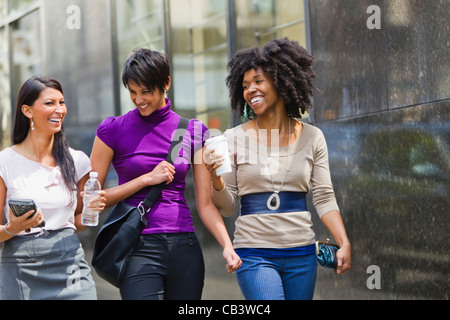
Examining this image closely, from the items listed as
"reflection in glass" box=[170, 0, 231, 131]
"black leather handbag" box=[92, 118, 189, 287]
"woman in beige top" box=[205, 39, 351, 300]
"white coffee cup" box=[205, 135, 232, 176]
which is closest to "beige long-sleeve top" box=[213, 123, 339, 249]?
"woman in beige top" box=[205, 39, 351, 300]

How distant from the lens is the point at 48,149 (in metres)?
3.76

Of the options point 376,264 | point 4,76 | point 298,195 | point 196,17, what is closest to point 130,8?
point 196,17

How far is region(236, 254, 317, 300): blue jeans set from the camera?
3.48m

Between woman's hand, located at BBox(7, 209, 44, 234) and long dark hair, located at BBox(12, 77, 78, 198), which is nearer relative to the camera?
woman's hand, located at BBox(7, 209, 44, 234)

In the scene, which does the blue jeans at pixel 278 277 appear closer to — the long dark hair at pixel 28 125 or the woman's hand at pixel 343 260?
the woman's hand at pixel 343 260

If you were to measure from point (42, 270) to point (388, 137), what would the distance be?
10.1ft

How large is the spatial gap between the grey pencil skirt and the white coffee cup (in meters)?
0.97

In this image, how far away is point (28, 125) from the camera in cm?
374

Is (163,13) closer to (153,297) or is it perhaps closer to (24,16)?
(24,16)

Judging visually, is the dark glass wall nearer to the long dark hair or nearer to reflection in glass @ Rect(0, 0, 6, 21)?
the long dark hair

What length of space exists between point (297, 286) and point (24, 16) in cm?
1007

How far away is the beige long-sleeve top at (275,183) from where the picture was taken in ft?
11.8

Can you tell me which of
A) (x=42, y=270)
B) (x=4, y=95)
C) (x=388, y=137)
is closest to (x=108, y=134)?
(x=42, y=270)

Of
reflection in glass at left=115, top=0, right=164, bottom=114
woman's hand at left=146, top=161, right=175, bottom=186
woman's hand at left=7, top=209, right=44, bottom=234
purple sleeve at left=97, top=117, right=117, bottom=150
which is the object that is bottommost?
woman's hand at left=7, top=209, right=44, bottom=234
